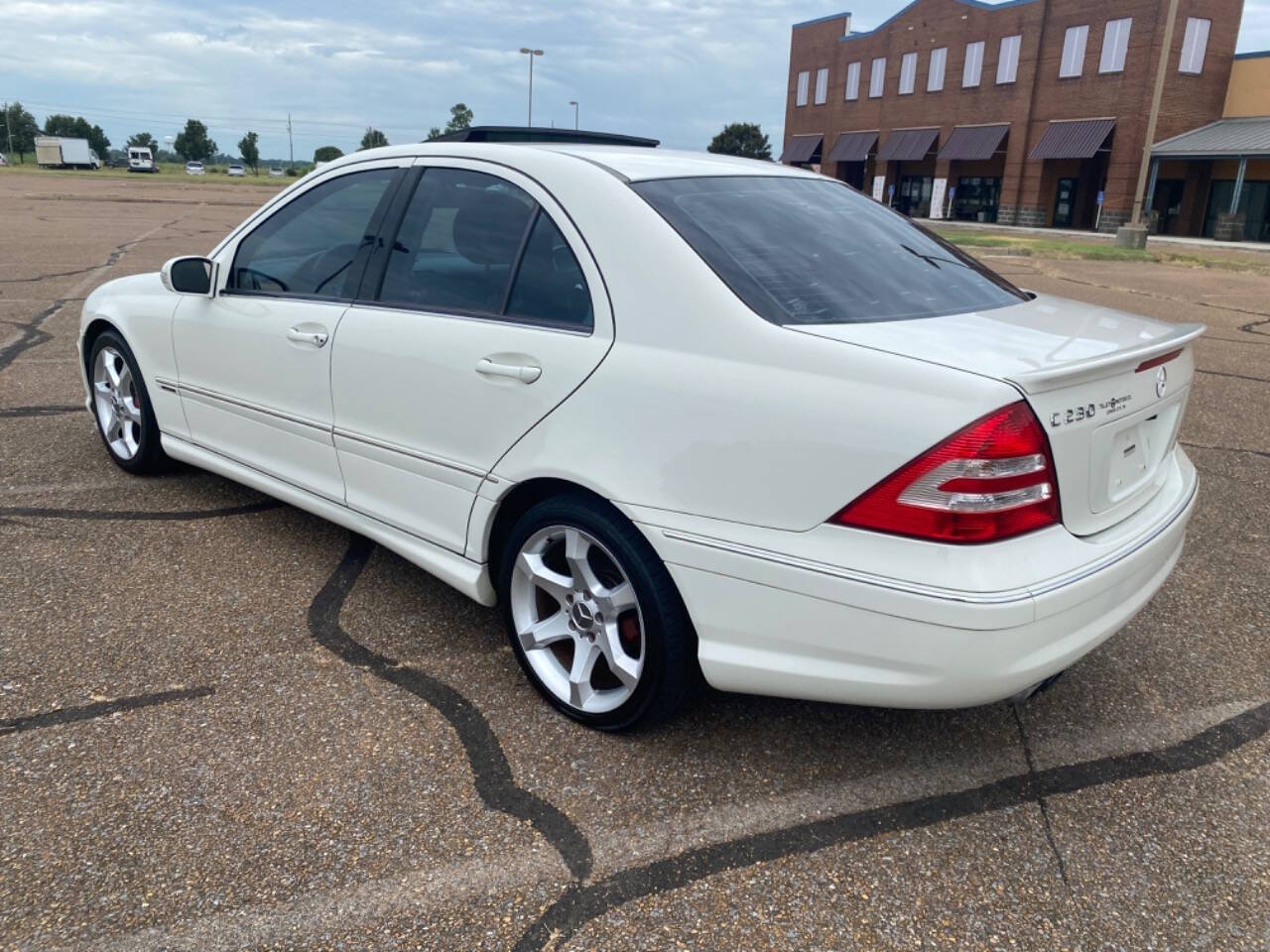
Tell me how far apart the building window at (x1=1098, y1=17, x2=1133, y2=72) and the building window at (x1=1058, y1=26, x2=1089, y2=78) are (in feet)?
2.89

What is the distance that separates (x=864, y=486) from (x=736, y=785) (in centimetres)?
94

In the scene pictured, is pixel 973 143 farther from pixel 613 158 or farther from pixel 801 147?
pixel 613 158

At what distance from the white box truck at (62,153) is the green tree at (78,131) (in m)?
39.5

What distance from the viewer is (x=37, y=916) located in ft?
6.92

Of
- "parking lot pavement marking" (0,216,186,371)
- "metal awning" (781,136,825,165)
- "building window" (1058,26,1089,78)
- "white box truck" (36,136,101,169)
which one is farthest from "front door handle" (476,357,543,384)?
"white box truck" (36,136,101,169)

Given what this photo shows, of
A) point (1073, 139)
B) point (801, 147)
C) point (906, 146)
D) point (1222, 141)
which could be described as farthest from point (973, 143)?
point (801, 147)

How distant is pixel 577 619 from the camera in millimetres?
2809

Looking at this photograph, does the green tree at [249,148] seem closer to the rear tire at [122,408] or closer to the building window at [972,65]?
the building window at [972,65]

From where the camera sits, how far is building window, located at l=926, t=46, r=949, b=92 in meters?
44.5

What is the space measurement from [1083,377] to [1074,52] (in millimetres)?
43470

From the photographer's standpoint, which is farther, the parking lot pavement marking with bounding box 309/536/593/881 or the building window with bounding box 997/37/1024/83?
the building window with bounding box 997/37/1024/83

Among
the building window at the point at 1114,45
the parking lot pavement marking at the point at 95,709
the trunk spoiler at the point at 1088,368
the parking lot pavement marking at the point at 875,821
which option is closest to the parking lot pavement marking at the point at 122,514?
the parking lot pavement marking at the point at 95,709

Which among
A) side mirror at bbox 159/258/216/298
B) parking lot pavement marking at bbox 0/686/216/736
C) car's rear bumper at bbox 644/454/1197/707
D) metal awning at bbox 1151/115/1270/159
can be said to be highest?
metal awning at bbox 1151/115/1270/159

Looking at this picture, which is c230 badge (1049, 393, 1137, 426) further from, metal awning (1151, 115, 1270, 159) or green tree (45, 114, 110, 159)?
green tree (45, 114, 110, 159)
